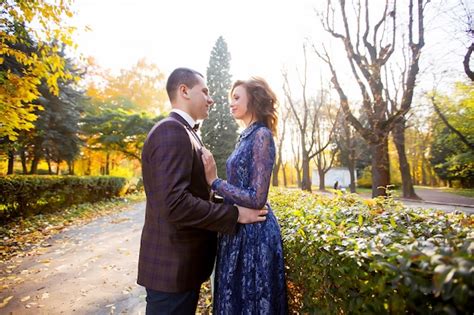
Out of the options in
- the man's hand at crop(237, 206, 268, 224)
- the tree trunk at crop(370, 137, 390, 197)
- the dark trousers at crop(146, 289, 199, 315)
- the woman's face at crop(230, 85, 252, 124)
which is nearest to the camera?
the dark trousers at crop(146, 289, 199, 315)

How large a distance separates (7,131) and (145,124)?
1966 centimetres

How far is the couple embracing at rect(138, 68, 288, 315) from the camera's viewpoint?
2.01 m

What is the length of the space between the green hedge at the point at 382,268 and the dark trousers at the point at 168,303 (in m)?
0.89

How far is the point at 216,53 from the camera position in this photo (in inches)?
1219

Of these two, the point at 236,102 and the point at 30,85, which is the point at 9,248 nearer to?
the point at 30,85

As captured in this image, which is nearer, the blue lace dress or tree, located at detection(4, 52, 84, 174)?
the blue lace dress

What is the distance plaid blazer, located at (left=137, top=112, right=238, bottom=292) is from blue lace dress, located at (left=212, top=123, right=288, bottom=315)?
0.21 metres

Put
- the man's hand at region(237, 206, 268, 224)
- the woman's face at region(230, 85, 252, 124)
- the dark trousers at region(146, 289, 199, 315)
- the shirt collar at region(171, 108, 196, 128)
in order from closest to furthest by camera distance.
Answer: the dark trousers at region(146, 289, 199, 315)
the man's hand at region(237, 206, 268, 224)
the shirt collar at region(171, 108, 196, 128)
the woman's face at region(230, 85, 252, 124)

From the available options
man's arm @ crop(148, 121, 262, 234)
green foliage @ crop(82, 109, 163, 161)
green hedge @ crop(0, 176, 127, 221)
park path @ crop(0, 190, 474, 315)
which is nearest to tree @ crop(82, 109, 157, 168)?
green foliage @ crop(82, 109, 163, 161)

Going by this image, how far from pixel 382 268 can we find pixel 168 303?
5.05 ft

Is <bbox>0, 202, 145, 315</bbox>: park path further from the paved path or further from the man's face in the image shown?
the paved path

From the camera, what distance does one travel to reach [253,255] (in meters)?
2.28

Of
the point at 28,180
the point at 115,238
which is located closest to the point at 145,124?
the point at 28,180

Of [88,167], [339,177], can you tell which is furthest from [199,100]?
[339,177]
